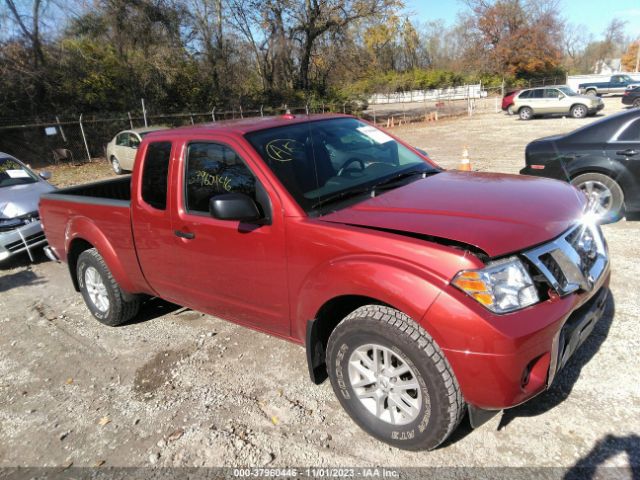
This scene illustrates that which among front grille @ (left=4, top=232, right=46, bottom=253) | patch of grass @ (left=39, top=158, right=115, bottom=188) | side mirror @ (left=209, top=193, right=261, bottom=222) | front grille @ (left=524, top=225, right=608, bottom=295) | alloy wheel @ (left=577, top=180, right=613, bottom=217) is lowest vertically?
patch of grass @ (left=39, top=158, right=115, bottom=188)

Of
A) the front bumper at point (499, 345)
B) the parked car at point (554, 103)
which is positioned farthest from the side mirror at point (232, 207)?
the parked car at point (554, 103)

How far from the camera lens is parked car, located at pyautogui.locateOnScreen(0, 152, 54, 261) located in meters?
6.62

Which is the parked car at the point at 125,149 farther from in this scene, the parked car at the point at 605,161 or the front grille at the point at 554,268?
the front grille at the point at 554,268

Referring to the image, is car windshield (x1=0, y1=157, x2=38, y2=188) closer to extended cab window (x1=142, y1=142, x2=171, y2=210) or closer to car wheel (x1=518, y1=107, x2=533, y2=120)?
extended cab window (x1=142, y1=142, x2=171, y2=210)

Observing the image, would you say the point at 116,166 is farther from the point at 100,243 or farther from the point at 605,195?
the point at 605,195

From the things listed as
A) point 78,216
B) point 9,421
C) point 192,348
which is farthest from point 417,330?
point 78,216

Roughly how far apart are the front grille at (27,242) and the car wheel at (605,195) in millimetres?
7531

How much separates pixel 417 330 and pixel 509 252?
23.3 inches

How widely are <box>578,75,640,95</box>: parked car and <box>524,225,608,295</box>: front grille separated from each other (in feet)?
129

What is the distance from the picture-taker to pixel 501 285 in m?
2.24

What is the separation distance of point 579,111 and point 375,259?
25515 mm

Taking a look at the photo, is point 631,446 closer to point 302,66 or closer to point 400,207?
point 400,207

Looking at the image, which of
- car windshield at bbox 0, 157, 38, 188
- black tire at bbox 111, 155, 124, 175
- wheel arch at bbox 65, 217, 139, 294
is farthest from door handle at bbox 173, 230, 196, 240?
black tire at bbox 111, 155, 124, 175

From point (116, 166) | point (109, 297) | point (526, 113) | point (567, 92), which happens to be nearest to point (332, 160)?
point (109, 297)
